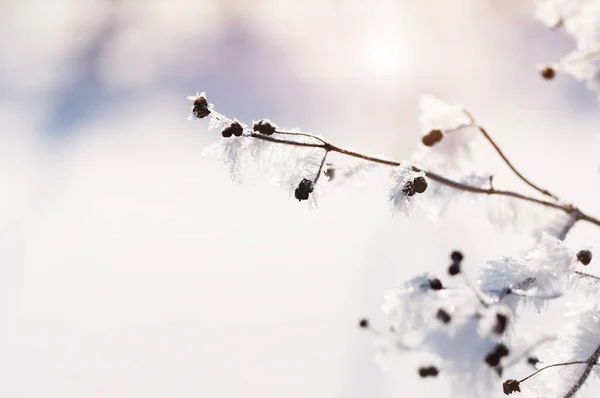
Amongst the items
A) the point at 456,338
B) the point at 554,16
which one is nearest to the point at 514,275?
the point at 456,338

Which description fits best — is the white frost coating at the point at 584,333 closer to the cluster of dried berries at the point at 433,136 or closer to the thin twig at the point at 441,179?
the thin twig at the point at 441,179

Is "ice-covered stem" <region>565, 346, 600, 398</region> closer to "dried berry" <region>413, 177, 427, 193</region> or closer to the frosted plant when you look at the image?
the frosted plant

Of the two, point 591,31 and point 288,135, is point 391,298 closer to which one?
point 288,135

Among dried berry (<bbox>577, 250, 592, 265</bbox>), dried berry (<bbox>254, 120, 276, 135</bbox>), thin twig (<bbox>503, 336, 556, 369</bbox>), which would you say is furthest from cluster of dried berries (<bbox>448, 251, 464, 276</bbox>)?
thin twig (<bbox>503, 336, 556, 369</bbox>)

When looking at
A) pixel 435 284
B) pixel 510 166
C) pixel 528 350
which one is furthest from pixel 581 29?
pixel 528 350

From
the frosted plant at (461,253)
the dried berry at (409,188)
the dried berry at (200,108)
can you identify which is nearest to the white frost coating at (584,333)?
the frosted plant at (461,253)

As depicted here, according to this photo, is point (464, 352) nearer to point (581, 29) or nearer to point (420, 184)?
point (420, 184)

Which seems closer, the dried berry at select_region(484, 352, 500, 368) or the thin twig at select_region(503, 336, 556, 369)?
the dried berry at select_region(484, 352, 500, 368)

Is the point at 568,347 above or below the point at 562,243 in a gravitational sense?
below

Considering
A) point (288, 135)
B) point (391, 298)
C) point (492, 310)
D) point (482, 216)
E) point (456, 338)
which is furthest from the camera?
point (482, 216)
